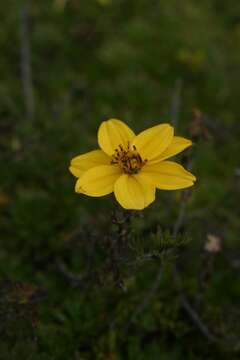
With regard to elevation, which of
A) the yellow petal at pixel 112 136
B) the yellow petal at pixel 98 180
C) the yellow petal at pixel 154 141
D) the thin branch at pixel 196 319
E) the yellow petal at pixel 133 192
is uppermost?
the yellow petal at pixel 112 136

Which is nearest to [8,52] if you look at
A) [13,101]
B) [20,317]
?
[13,101]

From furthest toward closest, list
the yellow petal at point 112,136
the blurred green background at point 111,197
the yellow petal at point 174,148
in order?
the blurred green background at point 111,197 < the yellow petal at point 112,136 < the yellow petal at point 174,148

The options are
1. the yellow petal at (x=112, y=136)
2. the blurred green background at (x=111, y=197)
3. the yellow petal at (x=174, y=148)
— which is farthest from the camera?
the blurred green background at (x=111, y=197)

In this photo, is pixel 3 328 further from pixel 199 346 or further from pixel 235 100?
pixel 235 100

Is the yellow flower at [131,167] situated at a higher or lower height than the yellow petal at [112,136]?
lower

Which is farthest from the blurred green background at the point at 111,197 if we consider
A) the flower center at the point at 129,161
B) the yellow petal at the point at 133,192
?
the flower center at the point at 129,161

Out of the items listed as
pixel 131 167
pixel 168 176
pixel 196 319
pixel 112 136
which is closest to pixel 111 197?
pixel 196 319

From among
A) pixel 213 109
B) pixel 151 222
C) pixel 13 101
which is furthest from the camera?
pixel 213 109

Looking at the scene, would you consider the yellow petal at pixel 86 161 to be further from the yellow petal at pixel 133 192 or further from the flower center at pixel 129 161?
the yellow petal at pixel 133 192
